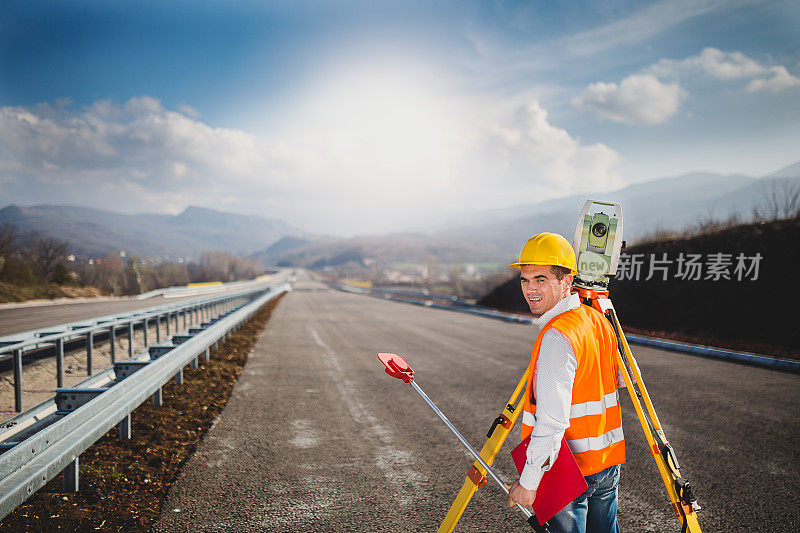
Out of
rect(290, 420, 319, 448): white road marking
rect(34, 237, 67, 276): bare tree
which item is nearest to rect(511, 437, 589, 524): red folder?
rect(290, 420, 319, 448): white road marking

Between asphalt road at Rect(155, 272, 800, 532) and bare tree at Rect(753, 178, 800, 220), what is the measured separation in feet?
26.7

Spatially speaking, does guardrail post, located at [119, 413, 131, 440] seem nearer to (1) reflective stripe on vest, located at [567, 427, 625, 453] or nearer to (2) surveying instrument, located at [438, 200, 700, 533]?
(2) surveying instrument, located at [438, 200, 700, 533]

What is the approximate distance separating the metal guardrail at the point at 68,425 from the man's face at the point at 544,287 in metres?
3.16

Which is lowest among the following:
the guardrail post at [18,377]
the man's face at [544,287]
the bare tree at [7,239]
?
the guardrail post at [18,377]

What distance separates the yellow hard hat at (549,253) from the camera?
2176 millimetres

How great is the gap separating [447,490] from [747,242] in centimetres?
1638

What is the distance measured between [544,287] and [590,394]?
56cm

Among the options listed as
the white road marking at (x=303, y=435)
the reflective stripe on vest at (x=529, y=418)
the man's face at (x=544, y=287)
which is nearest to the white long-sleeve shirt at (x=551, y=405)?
the reflective stripe on vest at (x=529, y=418)

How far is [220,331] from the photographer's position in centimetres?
970

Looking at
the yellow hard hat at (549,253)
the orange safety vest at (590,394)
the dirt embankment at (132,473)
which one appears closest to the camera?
the orange safety vest at (590,394)

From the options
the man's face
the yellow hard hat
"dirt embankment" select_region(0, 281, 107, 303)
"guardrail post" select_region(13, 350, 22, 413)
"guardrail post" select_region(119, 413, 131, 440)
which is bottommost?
"dirt embankment" select_region(0, 281, 107, 303)

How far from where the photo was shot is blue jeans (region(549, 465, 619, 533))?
2.10 m

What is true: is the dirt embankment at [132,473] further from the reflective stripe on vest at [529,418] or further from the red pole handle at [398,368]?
the reflective stripe on vest at [529,418]

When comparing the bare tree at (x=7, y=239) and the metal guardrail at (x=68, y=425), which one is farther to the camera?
the bare tree at (x=7, y=239)
